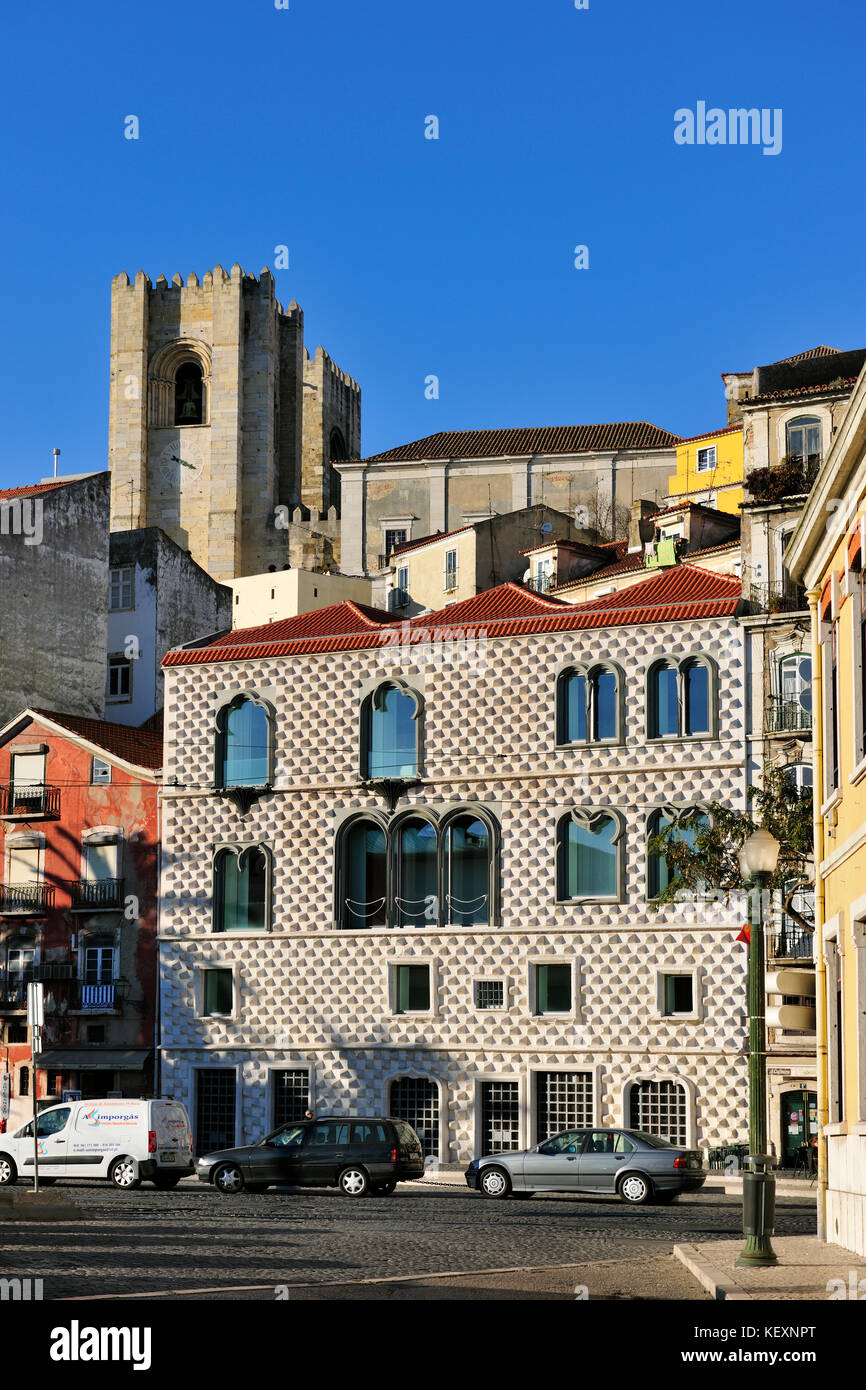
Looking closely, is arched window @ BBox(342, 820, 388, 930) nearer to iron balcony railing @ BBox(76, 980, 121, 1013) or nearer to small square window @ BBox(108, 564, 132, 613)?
iron balcony railing @ BBox(76, 980, 121, 1013)

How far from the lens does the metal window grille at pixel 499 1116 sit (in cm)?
4856

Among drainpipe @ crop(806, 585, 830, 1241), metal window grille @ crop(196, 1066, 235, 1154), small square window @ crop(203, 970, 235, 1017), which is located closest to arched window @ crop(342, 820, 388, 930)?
small square window @ crop(203, 970, 235, 1017)

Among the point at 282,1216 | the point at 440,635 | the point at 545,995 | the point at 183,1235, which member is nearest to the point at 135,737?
the point at 440,635

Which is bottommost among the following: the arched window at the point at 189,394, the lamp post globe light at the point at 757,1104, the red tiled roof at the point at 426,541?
the lamp post globe light at the point at 757,1104

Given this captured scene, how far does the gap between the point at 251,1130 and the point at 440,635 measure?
13.8 meters

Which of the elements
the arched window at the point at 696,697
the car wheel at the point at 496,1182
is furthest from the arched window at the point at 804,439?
the car wheel at the point at 496,1182

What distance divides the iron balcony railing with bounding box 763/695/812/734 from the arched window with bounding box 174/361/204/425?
76885mm

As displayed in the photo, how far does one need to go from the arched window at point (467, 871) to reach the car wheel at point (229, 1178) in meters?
13.2

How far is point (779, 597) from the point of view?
48.0m

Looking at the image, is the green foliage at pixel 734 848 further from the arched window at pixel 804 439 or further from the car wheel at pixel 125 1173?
the car wheel at pixel 125 1173

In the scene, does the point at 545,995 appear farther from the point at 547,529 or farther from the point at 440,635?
the point at 547,529

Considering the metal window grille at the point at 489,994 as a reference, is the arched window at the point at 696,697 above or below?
above

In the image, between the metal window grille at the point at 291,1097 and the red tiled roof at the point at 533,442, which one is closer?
the metal window grille at the point at 291,1097

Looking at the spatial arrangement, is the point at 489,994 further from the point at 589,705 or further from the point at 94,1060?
the point at 94,1060
